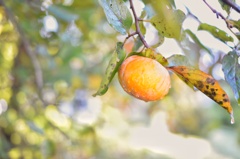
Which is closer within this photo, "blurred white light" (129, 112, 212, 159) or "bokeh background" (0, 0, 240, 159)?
"bokeh background" (0, 0, 240, 159)

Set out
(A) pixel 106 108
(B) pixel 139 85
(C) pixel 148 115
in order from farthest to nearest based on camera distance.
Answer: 1. (C) pixel 148 115
2. (A) pixel 106 108
3. (B) pixel 139 85

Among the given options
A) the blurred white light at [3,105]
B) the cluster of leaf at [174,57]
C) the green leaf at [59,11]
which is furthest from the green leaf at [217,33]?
the blurred white light at [3,105]

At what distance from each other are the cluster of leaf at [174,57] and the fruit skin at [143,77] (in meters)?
0.02

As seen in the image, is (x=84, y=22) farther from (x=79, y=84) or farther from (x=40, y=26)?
(x=79, y=84)

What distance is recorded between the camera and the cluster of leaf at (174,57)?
1.90 feet

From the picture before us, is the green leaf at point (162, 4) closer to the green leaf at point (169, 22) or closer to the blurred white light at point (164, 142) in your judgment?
the green leaf at point (169, 22)

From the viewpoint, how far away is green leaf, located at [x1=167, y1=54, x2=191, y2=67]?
61 cm

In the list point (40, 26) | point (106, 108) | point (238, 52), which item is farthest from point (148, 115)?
point (238, 52)

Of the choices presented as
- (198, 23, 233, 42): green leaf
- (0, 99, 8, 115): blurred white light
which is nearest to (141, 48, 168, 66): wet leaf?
(198, 23, 233, 42): green leaf

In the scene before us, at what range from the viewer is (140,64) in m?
0.56

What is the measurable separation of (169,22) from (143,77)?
0.28 ft

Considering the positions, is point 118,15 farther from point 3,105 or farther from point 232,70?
point 3,105

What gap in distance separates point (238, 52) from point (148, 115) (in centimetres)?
227

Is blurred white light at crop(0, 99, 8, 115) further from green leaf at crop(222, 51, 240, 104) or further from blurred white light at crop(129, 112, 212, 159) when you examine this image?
green leaf at crop(222, 51, 240, 104)
